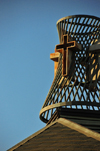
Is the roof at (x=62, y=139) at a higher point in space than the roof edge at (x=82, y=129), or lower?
lower

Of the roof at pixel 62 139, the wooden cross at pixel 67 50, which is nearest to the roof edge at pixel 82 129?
the roof at pixel 62 139

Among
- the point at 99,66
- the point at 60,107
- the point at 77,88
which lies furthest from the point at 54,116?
the point at 99,66

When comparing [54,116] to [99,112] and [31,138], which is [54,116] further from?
[31,138]

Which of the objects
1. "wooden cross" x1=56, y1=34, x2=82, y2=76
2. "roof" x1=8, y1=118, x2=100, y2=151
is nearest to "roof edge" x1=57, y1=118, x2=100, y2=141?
"roof" x1=8, y1=118, x2=100, y2=151

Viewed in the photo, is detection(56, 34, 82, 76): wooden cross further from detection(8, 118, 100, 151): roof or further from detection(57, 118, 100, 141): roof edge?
detection(8, 118, 100, 151): roof

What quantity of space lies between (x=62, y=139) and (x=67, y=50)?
8.00 meters

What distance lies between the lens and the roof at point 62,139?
13.5 meters

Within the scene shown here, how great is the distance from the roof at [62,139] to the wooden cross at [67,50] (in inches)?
220

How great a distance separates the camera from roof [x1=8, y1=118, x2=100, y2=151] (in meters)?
13.5

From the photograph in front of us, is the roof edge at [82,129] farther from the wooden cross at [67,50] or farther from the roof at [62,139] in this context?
the wooden cross at [67,50]

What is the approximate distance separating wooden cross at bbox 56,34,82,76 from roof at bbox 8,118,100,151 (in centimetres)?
558

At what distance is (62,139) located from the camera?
14.4 m

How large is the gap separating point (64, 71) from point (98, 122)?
162 inches

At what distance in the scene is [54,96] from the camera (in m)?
21.3
